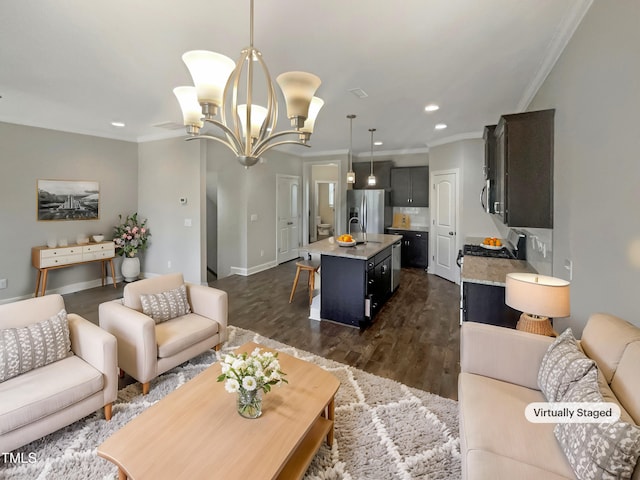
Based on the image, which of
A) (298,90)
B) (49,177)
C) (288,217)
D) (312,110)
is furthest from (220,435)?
(288,217)

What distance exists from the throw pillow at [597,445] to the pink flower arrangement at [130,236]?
19.9 ft

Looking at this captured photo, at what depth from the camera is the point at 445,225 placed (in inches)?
239

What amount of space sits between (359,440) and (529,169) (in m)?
2.59

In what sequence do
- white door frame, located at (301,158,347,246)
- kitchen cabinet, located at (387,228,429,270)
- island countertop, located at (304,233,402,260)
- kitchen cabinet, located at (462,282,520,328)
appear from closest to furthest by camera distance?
kitchen cabinet, located at (462,282,520,328)
island countertop, located at (304,233,402,260)
kitchen cabinet, located at (387,228,429,270)
white door frame, located at (301,158,347,246)

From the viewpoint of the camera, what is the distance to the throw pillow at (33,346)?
6.09 feet

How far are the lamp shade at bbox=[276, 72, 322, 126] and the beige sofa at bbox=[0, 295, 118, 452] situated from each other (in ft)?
6.25

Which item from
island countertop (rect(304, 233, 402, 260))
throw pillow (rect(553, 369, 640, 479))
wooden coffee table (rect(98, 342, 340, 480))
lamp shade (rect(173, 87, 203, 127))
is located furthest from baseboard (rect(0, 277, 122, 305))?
throw pillow (rect(553, 369, 640, 479))

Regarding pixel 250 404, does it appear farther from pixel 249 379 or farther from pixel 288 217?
pixel 288 217

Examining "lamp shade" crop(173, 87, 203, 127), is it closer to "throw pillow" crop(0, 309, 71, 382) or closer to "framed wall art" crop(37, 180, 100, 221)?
"throw pillow" crop(0, 309, 71, 382)

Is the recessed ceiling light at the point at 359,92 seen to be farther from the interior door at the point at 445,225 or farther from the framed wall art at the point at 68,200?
the framed wall art at the point at 68,200

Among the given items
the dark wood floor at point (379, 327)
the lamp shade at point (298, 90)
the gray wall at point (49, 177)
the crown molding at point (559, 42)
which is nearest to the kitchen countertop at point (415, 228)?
the dark wood floor at point (379, 327)

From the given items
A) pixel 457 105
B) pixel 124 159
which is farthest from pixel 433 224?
pixel 124 159

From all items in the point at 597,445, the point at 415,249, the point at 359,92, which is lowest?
the point at 597,445

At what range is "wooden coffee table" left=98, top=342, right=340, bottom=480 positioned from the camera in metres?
1.28
